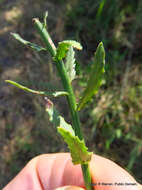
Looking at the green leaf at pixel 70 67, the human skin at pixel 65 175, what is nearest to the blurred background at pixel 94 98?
the human skin at pixel 65 175

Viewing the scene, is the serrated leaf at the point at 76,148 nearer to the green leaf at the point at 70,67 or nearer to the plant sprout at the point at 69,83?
the plant sprout at the point at 69,83

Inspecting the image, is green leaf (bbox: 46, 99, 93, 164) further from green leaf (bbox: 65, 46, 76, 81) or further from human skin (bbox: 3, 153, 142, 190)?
human skin (bbox: 3, 153, 142, 190)

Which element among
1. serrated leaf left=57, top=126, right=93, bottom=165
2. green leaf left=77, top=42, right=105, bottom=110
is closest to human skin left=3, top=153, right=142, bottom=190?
serrated leaf left=57, top=126, right=93, bottom=165

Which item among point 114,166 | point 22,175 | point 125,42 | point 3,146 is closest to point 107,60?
point 114,166

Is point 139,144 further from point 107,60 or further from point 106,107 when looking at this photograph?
point 107,60

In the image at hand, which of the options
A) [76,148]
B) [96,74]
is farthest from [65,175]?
[96,74]

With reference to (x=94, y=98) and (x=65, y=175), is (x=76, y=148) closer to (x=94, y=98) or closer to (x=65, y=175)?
(x=65, y=175)
